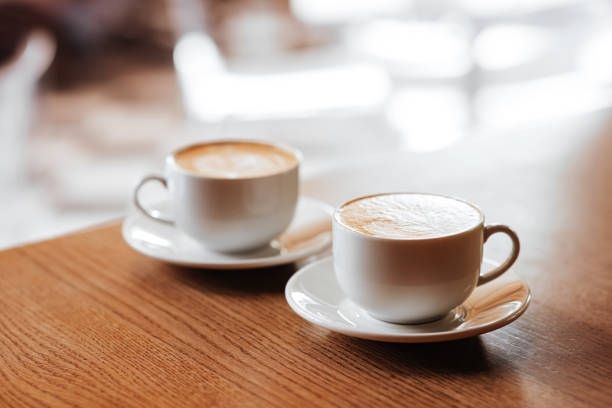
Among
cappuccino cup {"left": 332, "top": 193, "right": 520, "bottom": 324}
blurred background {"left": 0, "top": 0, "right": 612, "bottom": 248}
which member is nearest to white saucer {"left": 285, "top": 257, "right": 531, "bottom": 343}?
cappuccino cup {"left": 332, "top": 193, "right": 520, "bottom": 324}

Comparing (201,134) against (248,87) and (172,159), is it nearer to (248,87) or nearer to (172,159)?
(248,87)

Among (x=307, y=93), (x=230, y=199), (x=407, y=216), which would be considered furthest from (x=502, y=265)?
(x=307, y=93)

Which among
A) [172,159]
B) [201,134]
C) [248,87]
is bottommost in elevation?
[201,134]

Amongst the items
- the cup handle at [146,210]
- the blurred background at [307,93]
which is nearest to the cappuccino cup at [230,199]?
the cup handle at [146,210]

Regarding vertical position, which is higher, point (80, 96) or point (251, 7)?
point (251, 7)

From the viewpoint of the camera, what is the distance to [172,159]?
1.96 feet

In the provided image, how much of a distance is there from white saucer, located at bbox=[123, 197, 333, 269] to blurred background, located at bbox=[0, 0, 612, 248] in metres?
0.89

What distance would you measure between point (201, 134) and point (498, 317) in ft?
7.57

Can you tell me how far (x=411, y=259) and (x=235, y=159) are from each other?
0.78ft

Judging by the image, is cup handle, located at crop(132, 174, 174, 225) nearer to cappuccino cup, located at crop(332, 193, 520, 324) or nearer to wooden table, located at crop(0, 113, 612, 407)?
wooden table, located at crop(0, 113, 612, 407)

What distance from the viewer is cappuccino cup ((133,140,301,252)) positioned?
1.82 feet

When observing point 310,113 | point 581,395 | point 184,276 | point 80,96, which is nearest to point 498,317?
point 581,395

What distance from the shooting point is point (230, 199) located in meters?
0.56

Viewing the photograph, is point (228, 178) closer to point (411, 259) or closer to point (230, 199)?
point (230, 199)
